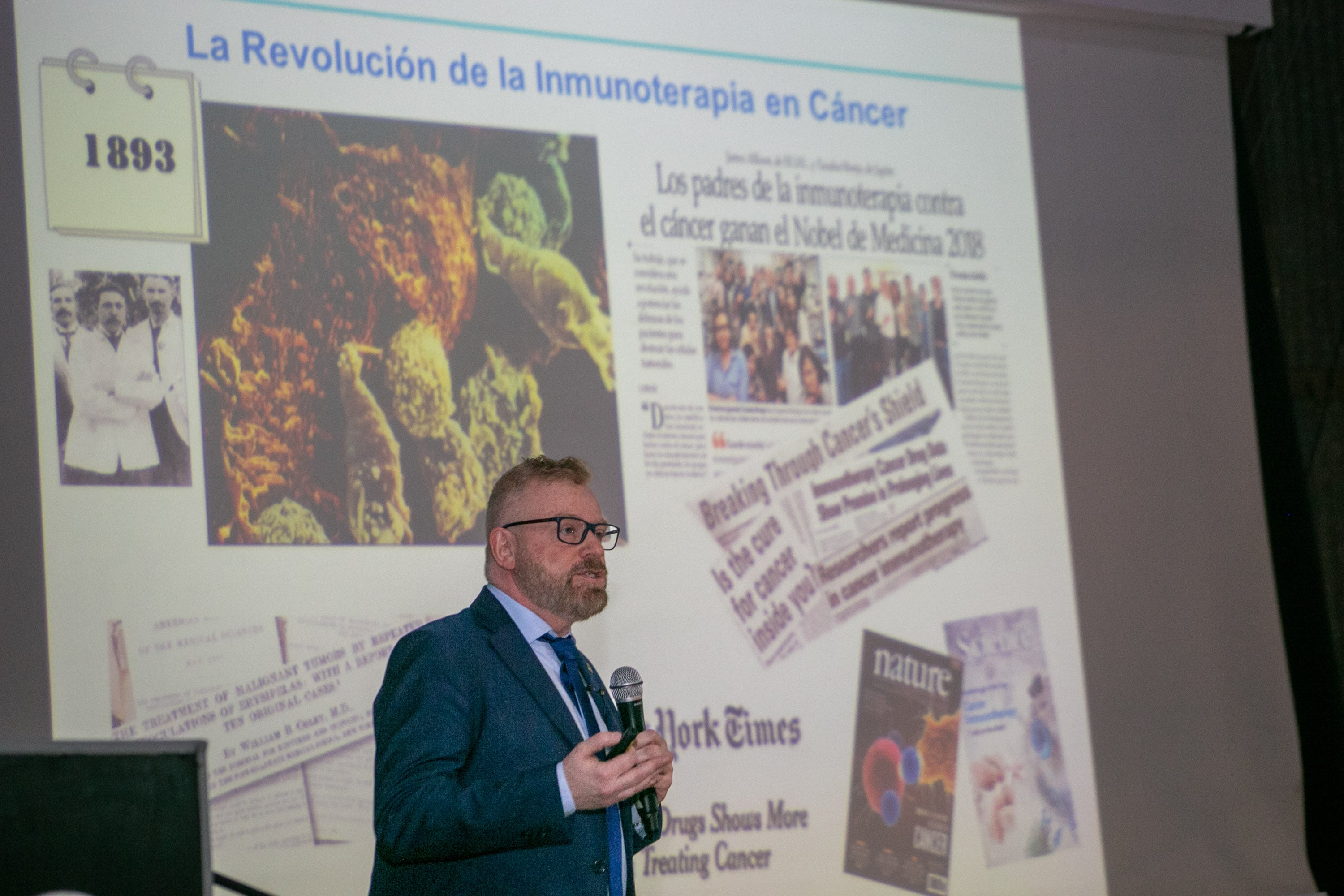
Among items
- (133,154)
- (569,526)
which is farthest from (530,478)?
(133,154)

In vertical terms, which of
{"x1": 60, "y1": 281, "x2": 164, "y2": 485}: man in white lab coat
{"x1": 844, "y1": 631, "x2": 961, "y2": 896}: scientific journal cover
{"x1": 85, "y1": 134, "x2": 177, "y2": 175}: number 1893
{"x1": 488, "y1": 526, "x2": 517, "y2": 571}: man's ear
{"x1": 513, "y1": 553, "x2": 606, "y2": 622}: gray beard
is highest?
{"x1": 85, "y1": 134, "x2": 177, "y2": 175}: number 1893

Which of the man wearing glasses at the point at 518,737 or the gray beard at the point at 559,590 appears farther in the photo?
the gray beard at the point at 559,590

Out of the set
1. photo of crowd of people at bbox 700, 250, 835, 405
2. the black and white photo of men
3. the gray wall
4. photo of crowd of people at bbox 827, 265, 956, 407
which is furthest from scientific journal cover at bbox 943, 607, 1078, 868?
the black and white photo of men

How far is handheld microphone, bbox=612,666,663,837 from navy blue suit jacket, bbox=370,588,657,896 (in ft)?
0.38

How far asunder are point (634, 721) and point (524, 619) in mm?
336

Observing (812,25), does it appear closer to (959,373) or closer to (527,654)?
(959,373)

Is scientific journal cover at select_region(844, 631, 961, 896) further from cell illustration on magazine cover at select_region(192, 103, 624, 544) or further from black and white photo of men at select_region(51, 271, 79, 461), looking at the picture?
black and white photo of men at select_region(51, 271, 79, 461)

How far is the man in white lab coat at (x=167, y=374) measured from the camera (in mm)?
2977

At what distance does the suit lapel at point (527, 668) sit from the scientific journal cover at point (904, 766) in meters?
1.44

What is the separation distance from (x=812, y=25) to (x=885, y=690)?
1823 mm

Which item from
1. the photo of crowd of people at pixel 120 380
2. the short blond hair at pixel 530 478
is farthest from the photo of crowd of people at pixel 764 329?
the photo of crowd of people at pixel 120 380

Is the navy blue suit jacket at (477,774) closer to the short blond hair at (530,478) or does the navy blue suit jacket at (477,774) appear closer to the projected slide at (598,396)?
the short blond hair at (530,478)

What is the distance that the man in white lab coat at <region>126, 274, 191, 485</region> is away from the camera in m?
2.98

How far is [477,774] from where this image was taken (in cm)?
222
